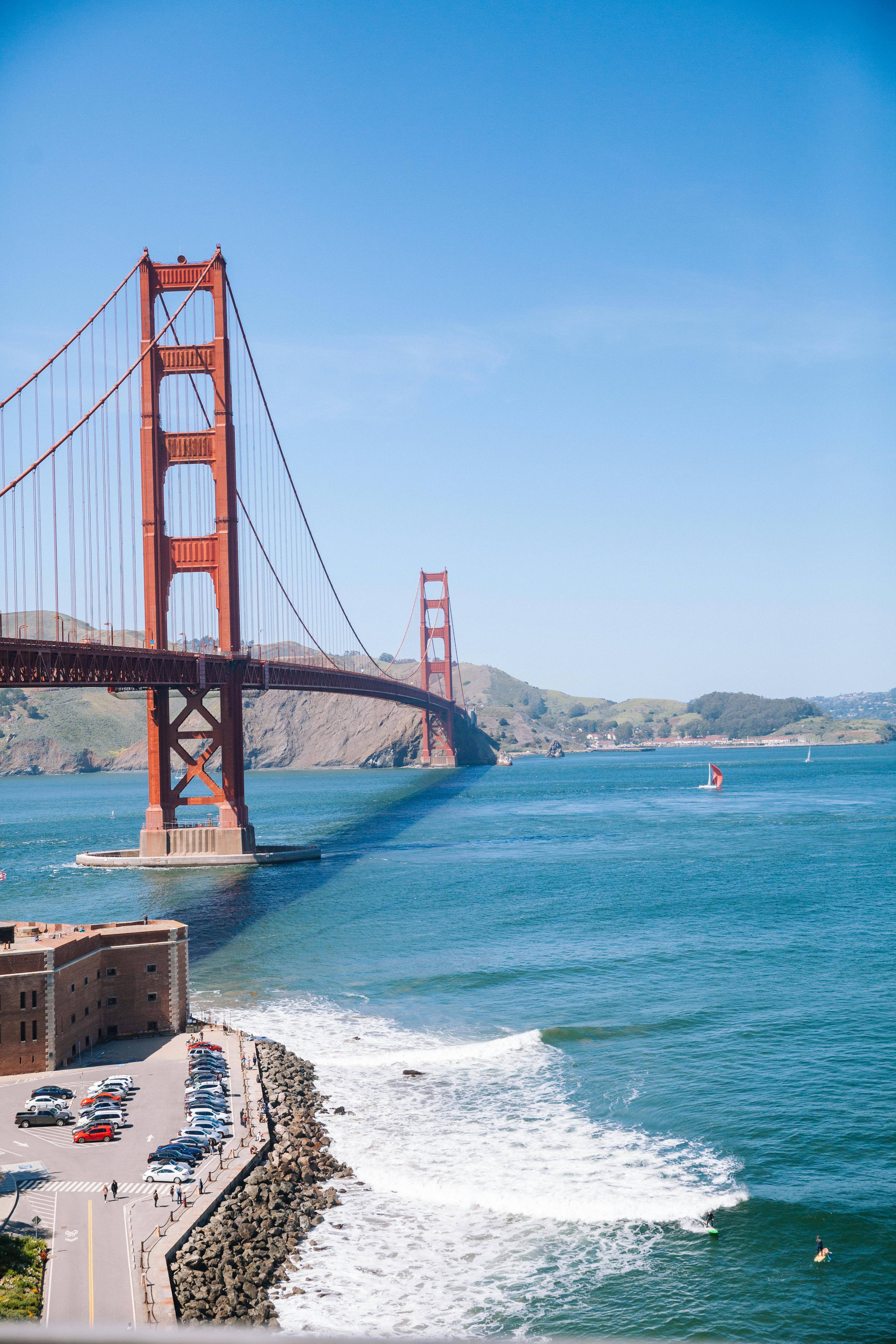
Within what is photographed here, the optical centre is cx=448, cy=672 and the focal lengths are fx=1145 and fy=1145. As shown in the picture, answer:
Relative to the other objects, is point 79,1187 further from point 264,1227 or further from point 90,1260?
point 264,1227

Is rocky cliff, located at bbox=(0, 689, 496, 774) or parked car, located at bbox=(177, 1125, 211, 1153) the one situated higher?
rocky cliff, located at bbox=(0, 689, 496, 774)

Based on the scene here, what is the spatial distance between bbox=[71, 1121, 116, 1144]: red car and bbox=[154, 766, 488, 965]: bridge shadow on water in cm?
1720

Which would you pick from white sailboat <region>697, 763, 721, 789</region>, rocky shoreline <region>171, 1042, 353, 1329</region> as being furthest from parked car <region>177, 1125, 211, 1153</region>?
white sailboat <region>697, 763, 721, 789</region>

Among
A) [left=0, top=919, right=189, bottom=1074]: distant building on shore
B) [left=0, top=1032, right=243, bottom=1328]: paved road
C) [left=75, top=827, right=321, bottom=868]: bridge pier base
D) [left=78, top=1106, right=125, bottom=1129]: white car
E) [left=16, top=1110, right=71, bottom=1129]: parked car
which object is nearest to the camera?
[left=0, top=1032, right=243, bottom=1328]: paved road

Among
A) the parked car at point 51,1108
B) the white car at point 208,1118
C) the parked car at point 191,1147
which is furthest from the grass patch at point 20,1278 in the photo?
the parked car at point 51,1108

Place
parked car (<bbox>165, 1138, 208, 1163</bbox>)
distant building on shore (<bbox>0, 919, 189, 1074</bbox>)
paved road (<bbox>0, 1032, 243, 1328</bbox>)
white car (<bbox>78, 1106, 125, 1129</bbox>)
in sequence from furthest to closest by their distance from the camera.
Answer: distant building on shore (<bbox>0, 919, 189, 1074</bbox>), white car (<bbox>78, 1106, 125, 1129</bbox>), parked car (<bbox>165, 1138, 208, 1163</bbox>), paved road (<bbox>0, 1032, 243, 1328</bbox>)

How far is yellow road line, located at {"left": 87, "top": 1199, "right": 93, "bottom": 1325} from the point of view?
49.1 ft

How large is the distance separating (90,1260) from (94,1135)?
4940 mm

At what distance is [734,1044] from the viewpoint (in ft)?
90.6

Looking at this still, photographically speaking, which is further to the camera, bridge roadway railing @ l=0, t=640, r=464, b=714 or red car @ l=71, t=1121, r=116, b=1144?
bridge roadway railing @ l=0, t=640, r=464, b=714

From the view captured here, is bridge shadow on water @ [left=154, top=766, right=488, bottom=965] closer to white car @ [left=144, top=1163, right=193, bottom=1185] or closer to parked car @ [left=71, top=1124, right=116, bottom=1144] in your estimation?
parked car @ [left=71, top=1124, right=116, bottom=1144]

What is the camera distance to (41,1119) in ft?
70.8

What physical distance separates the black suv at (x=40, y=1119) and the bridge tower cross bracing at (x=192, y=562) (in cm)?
3630

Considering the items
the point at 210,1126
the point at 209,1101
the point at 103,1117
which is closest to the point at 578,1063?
the point at 209,1101
